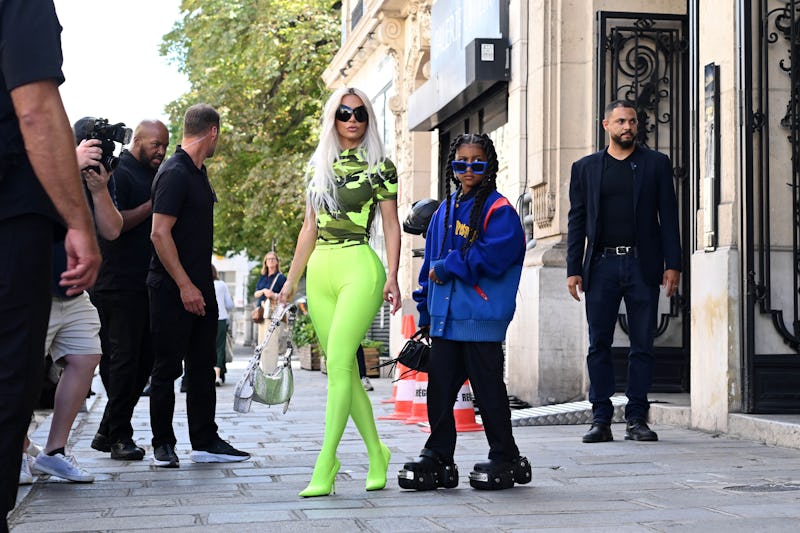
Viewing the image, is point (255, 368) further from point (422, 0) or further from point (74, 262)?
point (422, 0)

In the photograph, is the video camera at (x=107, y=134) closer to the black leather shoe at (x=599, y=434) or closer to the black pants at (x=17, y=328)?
the black pants at (x=17, y=328)

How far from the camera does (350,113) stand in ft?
21.2

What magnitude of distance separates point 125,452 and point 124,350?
621 mm

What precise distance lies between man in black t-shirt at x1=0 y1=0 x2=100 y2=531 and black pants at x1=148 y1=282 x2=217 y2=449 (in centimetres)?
372

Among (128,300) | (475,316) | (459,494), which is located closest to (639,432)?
(475,316)

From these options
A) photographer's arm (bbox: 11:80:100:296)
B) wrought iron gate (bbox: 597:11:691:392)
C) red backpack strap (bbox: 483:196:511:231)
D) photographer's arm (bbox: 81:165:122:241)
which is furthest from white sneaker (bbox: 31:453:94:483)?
wrought iron gate (bbox: 597:11:691:392)

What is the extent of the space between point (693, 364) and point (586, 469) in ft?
8.35

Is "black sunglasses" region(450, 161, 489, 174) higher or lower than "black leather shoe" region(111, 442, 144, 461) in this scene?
higher

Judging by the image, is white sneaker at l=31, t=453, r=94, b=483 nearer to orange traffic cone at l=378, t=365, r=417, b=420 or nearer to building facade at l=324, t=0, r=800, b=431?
building facade at l=324, t=0, r=800, b=431

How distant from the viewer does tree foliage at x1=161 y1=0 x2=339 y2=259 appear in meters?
31.3

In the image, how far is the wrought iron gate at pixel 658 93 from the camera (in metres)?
11.0

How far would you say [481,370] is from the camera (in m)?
6.27

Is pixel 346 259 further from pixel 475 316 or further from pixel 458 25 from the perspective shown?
pixel 458 25

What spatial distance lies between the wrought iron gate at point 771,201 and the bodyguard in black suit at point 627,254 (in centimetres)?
68
